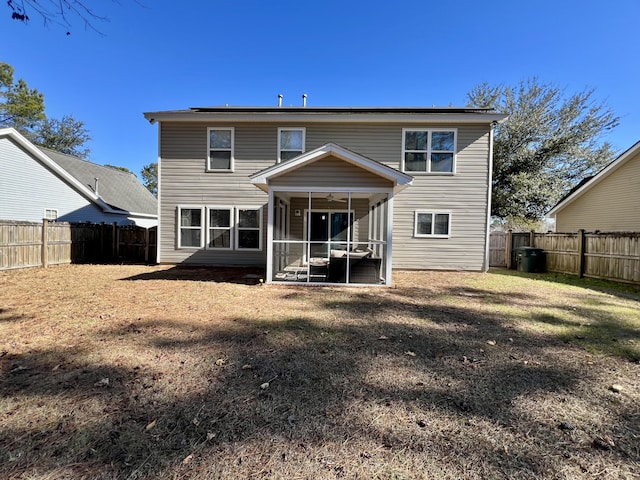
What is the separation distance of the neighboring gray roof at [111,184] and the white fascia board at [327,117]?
35.9 feet

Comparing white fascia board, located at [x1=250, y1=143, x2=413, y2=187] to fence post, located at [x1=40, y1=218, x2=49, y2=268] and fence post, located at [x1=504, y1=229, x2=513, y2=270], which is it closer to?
fence post, located at [x1=504, y1=229, x2=513, y2=270]

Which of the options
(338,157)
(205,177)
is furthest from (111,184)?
(338,157)

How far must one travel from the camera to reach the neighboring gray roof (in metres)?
19.4

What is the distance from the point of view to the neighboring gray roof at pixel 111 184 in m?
19.4

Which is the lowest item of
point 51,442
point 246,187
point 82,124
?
point 51,442

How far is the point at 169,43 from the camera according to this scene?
12.8 meters

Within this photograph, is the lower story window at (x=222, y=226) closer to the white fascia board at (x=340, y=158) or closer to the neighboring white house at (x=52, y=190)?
the white fascia board at (x=340, y=158)

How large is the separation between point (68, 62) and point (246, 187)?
1222cm

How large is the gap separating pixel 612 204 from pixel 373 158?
10829mm

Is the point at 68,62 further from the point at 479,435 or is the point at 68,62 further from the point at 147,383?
the point at 479,435

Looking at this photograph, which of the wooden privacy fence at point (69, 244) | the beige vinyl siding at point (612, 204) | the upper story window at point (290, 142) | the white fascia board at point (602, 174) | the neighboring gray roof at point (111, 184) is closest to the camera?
the wooden privacy fence at point (69, 244)

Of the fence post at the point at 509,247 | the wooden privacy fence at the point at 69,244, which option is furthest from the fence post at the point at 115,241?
the fence post at the point at 509,247

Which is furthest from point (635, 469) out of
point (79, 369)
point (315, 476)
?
point (79, 369)

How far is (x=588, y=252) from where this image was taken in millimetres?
10453
